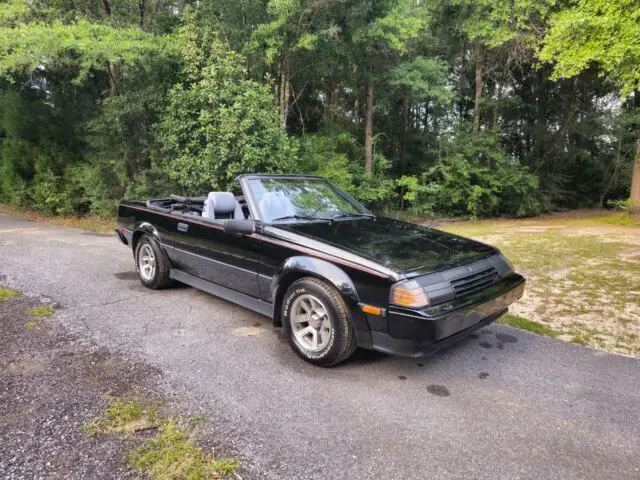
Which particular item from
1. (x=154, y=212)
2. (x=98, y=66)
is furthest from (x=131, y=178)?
(x=154, y=212)

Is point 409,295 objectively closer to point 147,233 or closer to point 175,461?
point 175,461

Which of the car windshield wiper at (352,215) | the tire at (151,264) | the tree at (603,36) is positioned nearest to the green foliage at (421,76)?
the tree at (603,36)

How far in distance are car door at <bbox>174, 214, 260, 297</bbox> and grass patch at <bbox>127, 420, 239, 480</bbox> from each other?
1.64 m

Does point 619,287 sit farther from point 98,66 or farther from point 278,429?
point 98,66

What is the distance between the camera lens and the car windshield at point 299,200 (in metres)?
3.89

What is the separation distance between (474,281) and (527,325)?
5.21ft

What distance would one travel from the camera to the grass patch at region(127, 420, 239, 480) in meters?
1.97

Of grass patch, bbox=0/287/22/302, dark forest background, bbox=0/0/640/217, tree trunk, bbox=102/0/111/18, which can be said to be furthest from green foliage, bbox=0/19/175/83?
grass patch, bbox=0/287/22/302

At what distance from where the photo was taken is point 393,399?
8.95 feet

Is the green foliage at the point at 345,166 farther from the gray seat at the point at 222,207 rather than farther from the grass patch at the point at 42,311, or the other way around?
the grass patch at the point at 42,311

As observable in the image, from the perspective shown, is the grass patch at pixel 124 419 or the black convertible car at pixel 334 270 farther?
the black convertible car at pixel 334 270

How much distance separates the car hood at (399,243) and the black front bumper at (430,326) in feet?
0.97

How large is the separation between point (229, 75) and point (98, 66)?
3398mm

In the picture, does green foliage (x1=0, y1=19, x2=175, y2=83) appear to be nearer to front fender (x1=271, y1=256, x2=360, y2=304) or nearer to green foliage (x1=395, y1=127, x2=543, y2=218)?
front fender (x1=271, y1=256, x2=360, y2=304)
